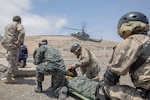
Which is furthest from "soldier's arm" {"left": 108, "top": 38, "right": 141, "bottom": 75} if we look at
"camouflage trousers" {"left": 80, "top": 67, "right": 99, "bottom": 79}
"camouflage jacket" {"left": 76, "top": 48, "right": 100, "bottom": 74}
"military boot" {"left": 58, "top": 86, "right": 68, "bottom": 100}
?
"camouflage trousers" {"left": 80, "top": 67, "right": 99, "bottom": 79}

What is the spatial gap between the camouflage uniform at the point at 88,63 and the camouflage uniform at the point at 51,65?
534 millimetres

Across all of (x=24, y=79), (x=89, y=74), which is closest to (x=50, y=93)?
(x=89, y=74)

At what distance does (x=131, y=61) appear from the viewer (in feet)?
9.29

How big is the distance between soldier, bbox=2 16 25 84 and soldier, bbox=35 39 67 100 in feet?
2.92

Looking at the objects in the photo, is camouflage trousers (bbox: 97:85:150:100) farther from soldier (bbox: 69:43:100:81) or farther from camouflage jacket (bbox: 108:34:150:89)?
soldier (bbox: 69:43:100:81)

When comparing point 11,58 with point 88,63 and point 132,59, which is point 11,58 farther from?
point 132,59

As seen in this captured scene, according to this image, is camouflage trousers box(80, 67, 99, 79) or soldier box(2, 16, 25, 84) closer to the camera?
camouflage trousers box(80, 67, 99, 79)

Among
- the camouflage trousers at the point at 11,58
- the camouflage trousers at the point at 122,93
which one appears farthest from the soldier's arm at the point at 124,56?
the camouflage trousers at the point at 11,58

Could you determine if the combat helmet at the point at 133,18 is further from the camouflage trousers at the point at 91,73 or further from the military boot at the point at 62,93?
the camouflage trousers at the point at 91,73

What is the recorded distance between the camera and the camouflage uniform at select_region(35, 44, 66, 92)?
21.5 feet

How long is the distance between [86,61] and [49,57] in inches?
37.8

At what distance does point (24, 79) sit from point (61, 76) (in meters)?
2.15

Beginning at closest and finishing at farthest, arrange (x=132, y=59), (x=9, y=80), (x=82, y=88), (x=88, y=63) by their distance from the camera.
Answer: (x=132, y=59)
(x=82, y=88)
(x=88, y=63)
(x=9, y=80)

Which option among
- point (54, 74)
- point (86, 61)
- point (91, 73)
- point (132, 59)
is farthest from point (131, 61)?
point (91, 73)
